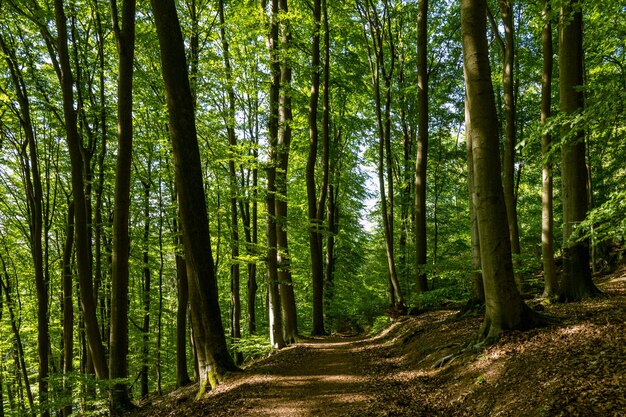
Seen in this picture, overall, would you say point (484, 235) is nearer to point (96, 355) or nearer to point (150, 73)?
point (96, 355)

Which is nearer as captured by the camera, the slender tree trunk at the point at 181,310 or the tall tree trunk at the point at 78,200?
the tall tree trunk at the point at 78,200

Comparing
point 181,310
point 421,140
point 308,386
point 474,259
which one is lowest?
point 308,386

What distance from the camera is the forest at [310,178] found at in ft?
19.5

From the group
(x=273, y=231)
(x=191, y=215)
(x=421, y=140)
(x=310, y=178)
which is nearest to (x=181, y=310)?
(x=273, y=231)

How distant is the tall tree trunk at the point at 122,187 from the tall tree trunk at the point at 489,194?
7103mm

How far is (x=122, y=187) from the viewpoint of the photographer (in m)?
8.59

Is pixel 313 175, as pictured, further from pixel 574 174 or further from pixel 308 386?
pixel 308 386

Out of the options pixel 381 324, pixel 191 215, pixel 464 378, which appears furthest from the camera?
pixel 381 324

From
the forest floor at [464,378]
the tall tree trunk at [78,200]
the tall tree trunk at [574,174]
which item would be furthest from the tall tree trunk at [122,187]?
the tall tree trunk at [574,174]

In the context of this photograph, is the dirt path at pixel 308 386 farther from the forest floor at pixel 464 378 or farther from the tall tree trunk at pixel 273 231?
the tall tree trunk at pixel 273 231

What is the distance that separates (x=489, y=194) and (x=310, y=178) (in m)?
8.70

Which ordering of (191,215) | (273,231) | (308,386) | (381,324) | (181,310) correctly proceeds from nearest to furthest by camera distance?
(308,386), (191,215), (273,231), (181,310), (381,324)

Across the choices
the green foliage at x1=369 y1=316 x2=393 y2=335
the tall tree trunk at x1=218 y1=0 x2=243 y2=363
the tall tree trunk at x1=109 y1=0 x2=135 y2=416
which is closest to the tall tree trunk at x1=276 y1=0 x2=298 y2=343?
the tall tree trunk at x1=218 y1=0 x2=243 y2=363

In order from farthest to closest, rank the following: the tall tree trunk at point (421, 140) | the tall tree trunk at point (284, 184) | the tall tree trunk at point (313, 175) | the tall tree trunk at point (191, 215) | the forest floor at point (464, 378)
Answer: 1. the tall tree trunk at point (421, 140)
2. the tall tree trunk at point (313, 175)
3. the tall tree trunk at point (284, 184)
4. the tall tree trunk at point (191, 215)
5. the forest floor at point (464, 378)
